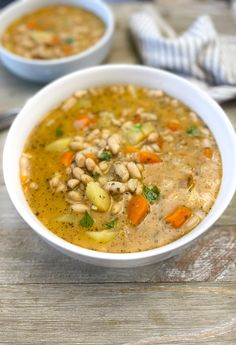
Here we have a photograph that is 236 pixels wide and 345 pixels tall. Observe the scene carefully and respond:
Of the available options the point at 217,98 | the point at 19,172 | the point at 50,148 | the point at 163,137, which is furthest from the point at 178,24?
the point at 19,172

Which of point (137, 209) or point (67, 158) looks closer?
point (137, 209)

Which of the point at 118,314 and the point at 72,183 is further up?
the point at 72,183

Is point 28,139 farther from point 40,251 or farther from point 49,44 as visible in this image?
point 49,44

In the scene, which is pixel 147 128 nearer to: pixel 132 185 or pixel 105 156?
pixel 105 156

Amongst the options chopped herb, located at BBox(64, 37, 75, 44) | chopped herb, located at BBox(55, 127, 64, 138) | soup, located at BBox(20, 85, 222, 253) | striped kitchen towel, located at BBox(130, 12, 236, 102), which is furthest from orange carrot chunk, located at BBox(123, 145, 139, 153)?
chopped herb, located at BBox(64, 37, 75, 44)

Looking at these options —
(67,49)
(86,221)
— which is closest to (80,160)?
(86,221)

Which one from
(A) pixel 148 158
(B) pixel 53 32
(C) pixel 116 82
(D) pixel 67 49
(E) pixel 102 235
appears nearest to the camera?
(E) pixel 102 235

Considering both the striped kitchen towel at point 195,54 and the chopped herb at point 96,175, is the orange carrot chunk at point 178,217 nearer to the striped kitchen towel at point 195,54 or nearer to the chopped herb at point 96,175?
the chopped herb at point 96,175
